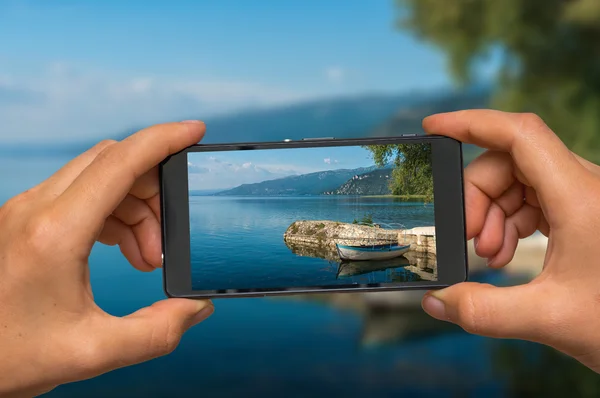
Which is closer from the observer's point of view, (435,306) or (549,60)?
(435,306)

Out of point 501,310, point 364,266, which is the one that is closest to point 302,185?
point 364,266

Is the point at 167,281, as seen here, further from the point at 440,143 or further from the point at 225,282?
the point at 440,143

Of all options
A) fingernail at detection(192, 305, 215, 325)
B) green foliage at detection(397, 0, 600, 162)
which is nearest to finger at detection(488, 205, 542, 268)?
fingernail at detection(192, 305, 215, 325)

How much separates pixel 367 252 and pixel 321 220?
10 centimetres

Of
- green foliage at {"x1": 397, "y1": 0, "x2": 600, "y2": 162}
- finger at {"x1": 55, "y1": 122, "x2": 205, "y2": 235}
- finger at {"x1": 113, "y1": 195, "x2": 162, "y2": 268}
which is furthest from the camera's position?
green foliage at {"x1": 397, "y1": 0, "x2": 600, "y2": 162}

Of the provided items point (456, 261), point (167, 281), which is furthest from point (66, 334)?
point (456, 261)

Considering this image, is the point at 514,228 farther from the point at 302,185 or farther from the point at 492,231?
the point at 302,185

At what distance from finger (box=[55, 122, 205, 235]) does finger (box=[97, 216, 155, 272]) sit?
248 mm

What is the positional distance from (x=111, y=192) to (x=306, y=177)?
12.9 inches

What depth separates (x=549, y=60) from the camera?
3447 millimetres

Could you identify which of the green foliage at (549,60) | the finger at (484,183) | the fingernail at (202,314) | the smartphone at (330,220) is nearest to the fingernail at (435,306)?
the smartphone at (330,220)

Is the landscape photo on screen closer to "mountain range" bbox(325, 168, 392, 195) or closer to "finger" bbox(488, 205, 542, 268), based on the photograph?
"mountain range" bbox(325, 168, 392, 195)

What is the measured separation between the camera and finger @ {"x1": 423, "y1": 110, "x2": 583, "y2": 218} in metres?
0.77

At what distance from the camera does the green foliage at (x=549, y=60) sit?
3287 millimetres
